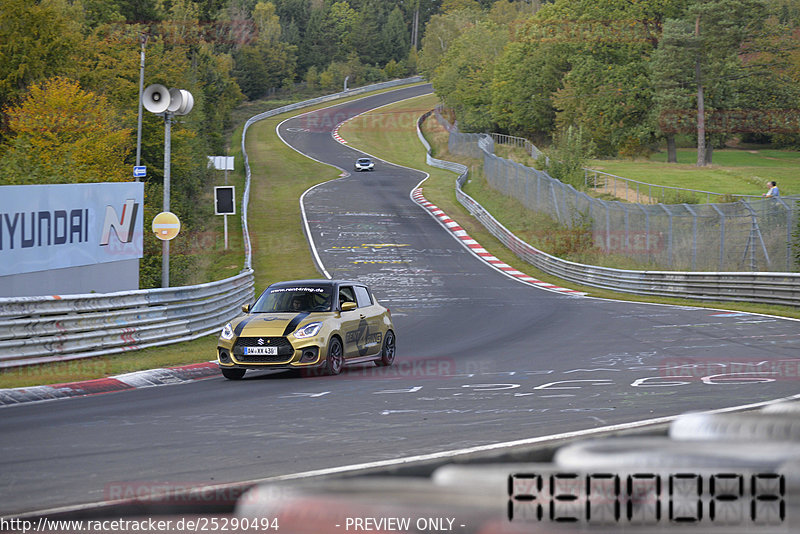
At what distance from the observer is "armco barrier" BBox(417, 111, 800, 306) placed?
83.6ft

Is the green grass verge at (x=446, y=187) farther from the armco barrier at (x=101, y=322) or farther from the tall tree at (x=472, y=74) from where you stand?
the armco barrier at (x=101, y=322)

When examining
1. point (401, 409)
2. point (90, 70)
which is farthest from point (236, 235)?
point (401, 409)

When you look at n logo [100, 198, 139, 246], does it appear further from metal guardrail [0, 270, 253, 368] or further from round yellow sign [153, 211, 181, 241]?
metal guardrail [0, 270, 253, 368]

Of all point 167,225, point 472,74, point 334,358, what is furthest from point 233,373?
point 472,74

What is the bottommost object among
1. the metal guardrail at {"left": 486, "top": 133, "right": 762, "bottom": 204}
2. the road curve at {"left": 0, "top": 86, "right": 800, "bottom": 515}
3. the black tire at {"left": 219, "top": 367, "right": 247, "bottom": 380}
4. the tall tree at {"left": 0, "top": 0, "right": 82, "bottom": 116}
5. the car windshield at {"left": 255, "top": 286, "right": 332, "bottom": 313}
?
the black tire at {"left": 219, "top": 367, "right": 247, "bottom": 380}

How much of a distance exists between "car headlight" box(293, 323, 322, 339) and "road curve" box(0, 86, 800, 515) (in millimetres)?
698

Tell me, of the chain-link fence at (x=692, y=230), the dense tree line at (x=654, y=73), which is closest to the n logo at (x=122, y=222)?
the chain-link fence at (x=692, y=230)

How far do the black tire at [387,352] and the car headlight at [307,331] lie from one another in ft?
7.62

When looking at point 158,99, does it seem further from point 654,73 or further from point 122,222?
point 654,73

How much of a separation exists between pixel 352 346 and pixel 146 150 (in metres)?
45.6

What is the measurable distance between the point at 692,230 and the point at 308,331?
19584 mm

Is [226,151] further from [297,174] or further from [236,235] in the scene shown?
[236,235]

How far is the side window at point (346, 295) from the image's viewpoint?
52.6 feet

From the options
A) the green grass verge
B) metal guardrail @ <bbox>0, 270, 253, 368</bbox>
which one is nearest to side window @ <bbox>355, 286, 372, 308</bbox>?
metal guardrail @ <bbox>0, 270, 253, 368</bbox>
